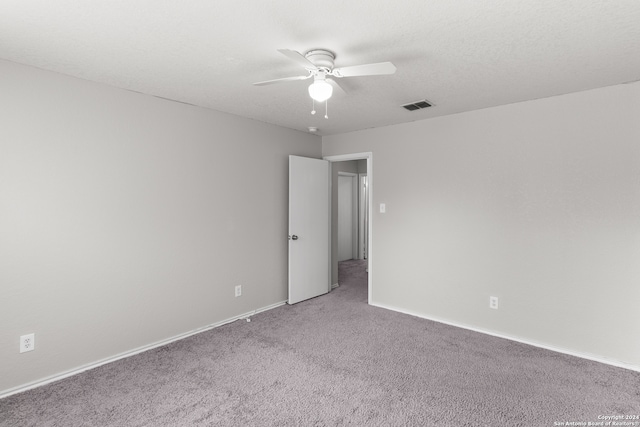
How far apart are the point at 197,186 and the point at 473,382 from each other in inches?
120

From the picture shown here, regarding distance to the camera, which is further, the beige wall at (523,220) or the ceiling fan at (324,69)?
the beige wall at (523,220)

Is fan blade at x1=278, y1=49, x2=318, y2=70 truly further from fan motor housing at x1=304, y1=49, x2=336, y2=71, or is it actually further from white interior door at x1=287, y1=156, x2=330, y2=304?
white interior door at x1=287, y1=156, x2=330, y2=304

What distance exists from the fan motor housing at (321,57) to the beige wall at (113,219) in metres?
1.74

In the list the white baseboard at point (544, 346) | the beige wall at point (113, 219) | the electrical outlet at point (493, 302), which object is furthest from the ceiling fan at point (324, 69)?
the white baseboard at point (544, 346)

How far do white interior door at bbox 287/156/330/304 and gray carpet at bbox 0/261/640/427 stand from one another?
1.07 metres

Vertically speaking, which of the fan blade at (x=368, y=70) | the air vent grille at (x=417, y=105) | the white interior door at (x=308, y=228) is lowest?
the white interior door at (x=308, y=228)

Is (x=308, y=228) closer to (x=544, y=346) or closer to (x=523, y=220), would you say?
(x=523, y=220)

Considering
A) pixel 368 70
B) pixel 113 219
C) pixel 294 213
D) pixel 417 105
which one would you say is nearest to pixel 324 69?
pixel 368 70

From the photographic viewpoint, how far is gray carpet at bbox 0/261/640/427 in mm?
2084

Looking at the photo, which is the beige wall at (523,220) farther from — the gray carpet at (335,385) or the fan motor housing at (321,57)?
the fan motor housing at (321,57)

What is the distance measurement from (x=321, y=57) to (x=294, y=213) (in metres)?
2.42

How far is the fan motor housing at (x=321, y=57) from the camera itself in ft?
6.97

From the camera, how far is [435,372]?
104 inches

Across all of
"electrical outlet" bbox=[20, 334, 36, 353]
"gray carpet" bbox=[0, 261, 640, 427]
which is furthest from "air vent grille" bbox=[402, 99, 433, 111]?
"electrical outlet" bbox=[20, 334, 36, 353]
